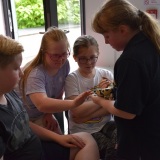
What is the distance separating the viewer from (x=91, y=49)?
1.38 metres

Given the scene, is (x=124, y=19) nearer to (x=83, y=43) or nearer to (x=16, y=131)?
(x=83, y=43)

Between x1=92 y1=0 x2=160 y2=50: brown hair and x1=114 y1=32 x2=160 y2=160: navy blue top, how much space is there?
4 cm

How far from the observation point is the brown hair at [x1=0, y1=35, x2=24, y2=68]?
2.94ft

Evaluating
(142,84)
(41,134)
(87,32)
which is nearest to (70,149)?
(41,134)

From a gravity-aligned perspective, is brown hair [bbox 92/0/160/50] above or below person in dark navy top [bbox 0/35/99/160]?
above

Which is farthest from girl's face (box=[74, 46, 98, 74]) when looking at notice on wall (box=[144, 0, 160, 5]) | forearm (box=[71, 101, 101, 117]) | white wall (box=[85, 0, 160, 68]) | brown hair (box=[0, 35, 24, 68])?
white wall (box=[85, 0, 160, 68])

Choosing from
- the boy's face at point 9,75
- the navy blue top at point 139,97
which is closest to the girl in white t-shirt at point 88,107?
the navy blue top at point 139,97

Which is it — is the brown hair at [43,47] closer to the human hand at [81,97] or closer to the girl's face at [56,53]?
the girl's face at [56,53]

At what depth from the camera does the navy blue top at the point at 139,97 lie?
939mm

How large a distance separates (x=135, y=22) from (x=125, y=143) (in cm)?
56

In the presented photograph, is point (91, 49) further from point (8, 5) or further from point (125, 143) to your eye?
point (8, 5)

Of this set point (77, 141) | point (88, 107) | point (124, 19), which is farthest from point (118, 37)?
point (77, 141)

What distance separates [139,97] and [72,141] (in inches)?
18.5

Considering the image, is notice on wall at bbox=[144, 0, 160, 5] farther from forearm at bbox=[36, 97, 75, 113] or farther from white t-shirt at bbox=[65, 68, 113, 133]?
forearm at bbox=[36, 97, 75, 113]
